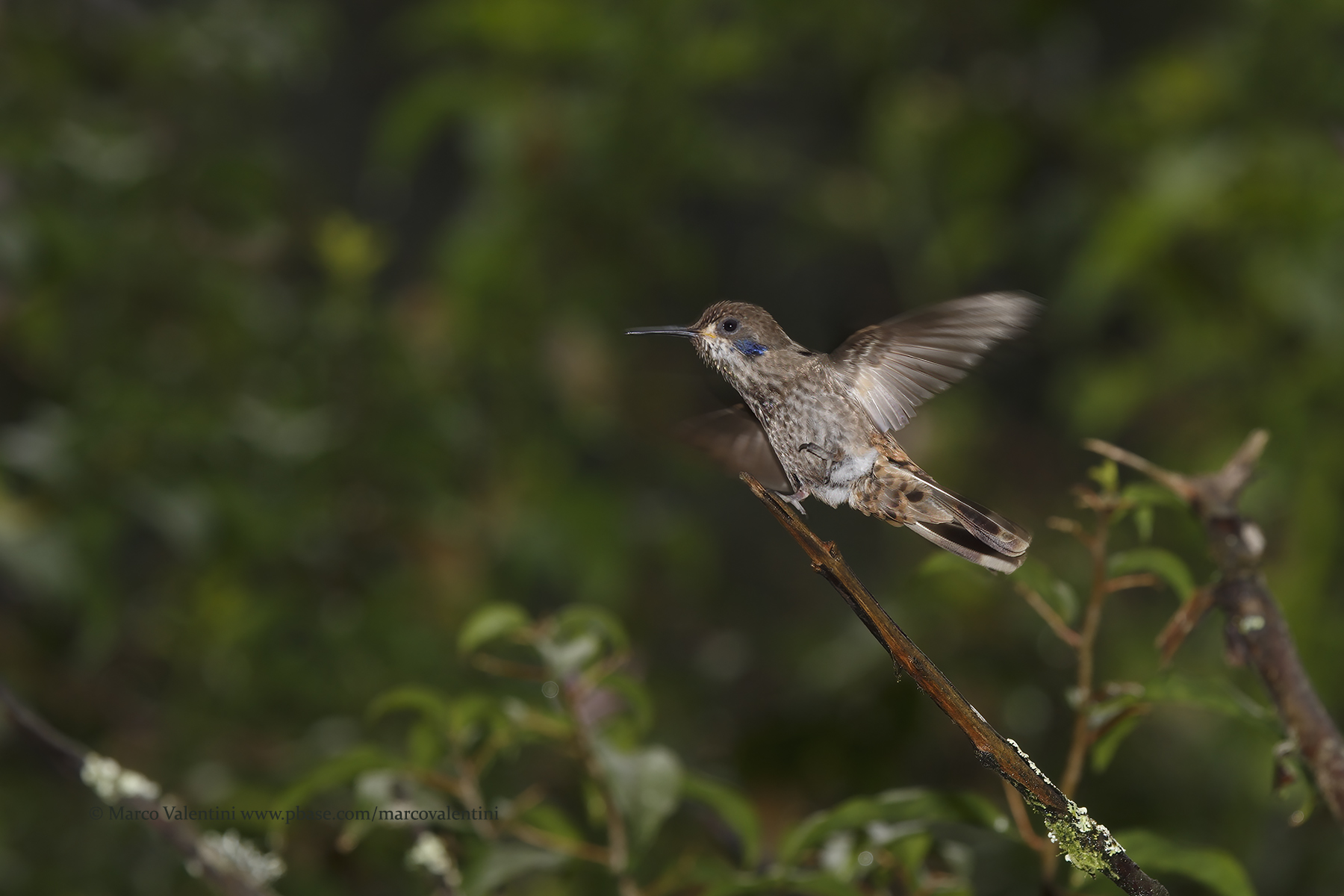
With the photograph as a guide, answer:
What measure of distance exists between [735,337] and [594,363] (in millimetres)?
1791

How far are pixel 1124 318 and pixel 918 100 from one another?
39.0 inches

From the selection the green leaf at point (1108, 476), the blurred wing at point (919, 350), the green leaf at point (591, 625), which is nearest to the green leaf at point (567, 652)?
the green leaf at point (591, 625)

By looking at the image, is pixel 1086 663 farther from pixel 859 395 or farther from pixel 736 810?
pixel 736 810

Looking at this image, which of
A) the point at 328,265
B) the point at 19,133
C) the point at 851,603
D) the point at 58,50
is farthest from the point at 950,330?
the point at 58,50

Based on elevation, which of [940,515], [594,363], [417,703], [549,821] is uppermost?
[940,515]

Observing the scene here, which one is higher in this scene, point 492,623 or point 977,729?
point 977,729

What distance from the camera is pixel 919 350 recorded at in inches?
29.4

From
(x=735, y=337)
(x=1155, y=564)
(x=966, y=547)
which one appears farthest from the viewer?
(x=1155, y=564)

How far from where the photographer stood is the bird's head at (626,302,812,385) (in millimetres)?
668

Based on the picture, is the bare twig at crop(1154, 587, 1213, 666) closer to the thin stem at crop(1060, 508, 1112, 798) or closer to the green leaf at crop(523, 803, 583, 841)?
the thin stem at crop(1060, 508, 1112, 798)

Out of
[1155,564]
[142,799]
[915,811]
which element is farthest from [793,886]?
[142,799]

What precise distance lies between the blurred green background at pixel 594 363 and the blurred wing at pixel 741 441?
66 centimetres

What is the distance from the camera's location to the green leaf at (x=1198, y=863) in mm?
718

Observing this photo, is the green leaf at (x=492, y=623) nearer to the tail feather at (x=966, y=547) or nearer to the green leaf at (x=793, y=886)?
the green leaf at (x=793, y=886)
